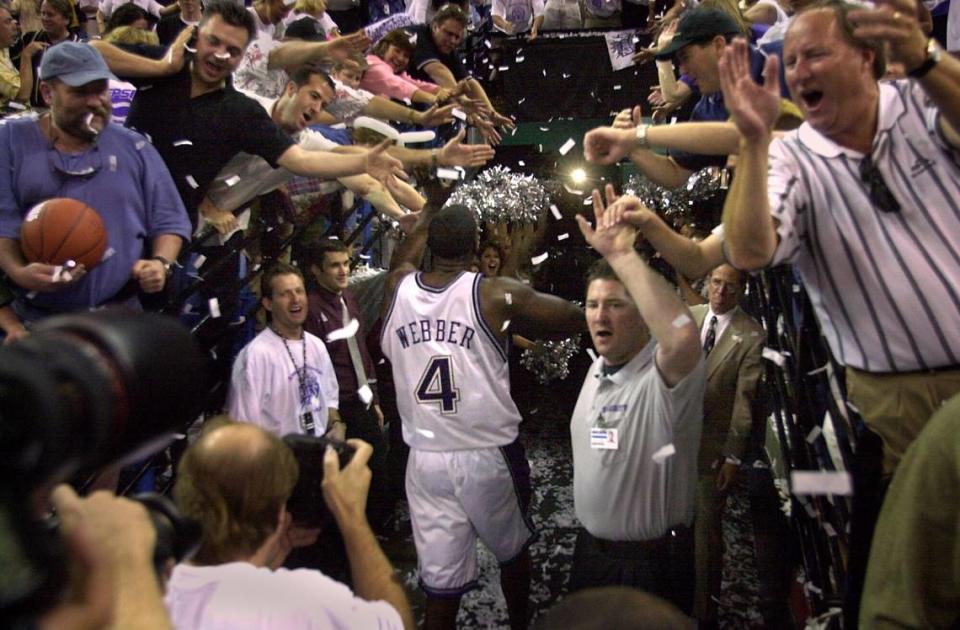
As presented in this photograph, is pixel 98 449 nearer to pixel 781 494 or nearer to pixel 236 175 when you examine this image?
pixel 236 175

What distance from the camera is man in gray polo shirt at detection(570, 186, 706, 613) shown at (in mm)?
2848

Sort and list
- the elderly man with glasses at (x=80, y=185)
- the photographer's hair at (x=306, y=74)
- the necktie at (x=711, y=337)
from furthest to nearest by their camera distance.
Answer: the photographer's hair at (x=306, y=74), the necktie at (x=711, y=337), the elderly man with glasses at (x=80, y=185)

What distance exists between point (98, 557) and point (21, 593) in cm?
16

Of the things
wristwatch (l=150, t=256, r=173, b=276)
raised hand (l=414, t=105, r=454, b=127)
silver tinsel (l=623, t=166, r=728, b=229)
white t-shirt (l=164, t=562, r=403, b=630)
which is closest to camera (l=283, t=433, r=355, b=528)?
white t-shirt (l=164, t=562, r=403, b=630)

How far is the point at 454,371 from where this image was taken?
11.8 feet

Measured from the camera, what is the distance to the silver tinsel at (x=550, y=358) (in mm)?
6297

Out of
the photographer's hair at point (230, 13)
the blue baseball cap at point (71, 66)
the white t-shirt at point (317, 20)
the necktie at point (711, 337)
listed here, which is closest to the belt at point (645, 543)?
the necktie at point (711, 337)

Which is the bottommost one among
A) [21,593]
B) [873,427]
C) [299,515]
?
[299,515]

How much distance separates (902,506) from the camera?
58.7 inches

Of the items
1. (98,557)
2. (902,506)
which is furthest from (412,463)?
(98,557)

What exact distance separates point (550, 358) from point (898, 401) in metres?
4.25

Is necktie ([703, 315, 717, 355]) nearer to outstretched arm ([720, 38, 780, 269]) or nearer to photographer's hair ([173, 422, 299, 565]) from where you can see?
outstretched arm ([720, 38, 780, 269])

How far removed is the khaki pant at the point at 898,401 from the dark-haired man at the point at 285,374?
97.4 inches

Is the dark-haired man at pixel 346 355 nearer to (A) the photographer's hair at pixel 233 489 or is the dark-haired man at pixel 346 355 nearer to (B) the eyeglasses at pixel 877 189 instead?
(A) the photographer's hair at pixel 233 489
